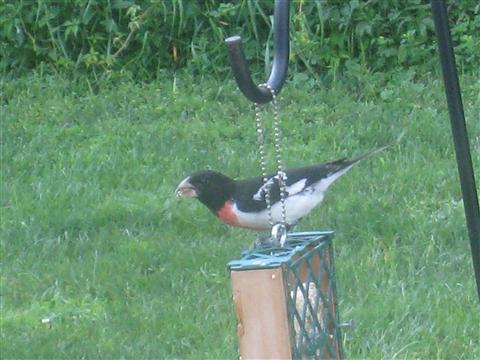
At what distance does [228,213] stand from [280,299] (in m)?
2.65

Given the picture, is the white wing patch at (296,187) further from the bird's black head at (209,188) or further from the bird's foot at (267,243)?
the bird's foot at (267,243)

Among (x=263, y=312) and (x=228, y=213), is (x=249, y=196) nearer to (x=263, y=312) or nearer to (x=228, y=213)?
(x=228, y=213)

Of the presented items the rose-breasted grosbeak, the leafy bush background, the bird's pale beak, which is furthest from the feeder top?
the leafy bush background

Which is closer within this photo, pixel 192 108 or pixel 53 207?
pixel 53 207

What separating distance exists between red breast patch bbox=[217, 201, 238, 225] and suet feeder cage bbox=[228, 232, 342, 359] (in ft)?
7.47

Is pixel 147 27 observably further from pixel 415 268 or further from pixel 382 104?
pixel 415 268

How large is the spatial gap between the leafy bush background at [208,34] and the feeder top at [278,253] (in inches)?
209

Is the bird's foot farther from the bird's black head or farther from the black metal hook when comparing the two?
the bird's black head

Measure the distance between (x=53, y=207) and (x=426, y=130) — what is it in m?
2.09

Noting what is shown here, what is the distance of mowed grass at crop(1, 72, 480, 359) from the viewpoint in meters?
4.21

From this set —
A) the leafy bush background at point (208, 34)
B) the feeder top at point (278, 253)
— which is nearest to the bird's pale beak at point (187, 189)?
the feeder top at point (278, 253)

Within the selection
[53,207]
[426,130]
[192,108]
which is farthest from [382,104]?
[53,207]

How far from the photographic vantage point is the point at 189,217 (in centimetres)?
542

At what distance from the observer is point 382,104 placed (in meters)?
6.99
